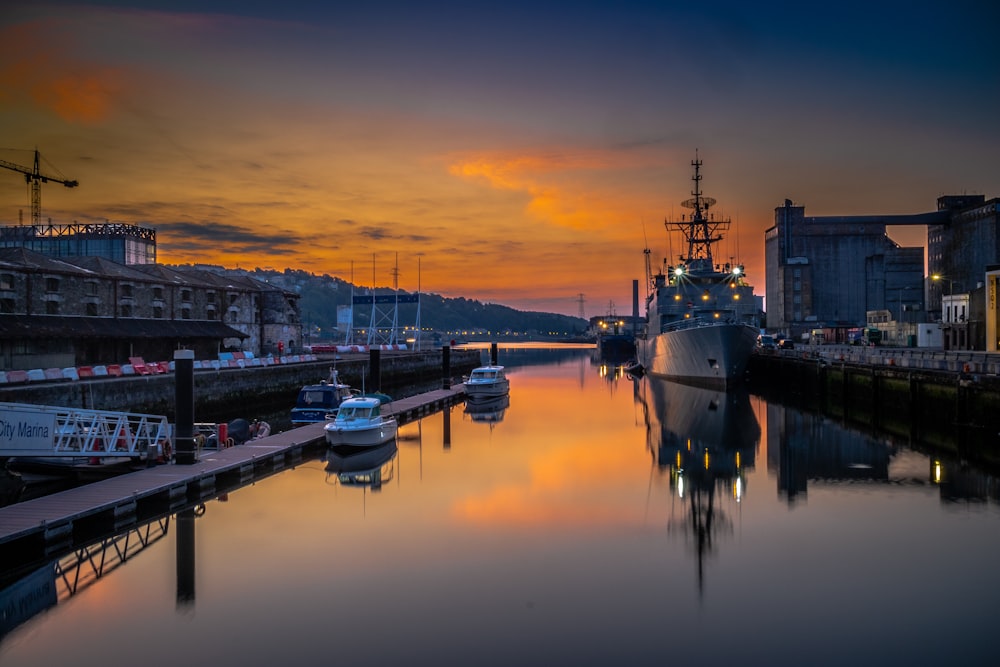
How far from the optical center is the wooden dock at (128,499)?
16016 mm

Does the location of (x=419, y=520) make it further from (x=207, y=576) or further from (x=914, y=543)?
(x=914, y=543)

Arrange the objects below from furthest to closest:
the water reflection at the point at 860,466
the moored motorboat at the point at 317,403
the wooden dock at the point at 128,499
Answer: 1. the moored motorboat at the point at 317,403
2. the water reflection at the point at 860,466
3. the wooden dock at the point at 128,499

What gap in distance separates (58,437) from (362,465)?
10.1 m

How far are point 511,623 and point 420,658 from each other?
199 centimetres

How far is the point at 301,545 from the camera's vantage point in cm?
1827

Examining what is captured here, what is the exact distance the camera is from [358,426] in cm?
2908

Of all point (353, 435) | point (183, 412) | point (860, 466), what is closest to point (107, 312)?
point (353, 435)

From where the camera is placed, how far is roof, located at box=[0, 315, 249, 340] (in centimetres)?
4231

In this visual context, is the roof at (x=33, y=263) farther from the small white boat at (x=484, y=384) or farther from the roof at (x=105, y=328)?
the small white boat at (x=484, y=384)

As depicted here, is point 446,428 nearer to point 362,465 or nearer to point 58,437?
point 362,465

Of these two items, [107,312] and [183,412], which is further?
[107,312]

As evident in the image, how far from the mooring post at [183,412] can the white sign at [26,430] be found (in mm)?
3266

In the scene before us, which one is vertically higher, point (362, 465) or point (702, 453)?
point (362, 465)

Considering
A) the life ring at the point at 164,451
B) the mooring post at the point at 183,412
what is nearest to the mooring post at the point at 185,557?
the mooring post at the point at 183,412
